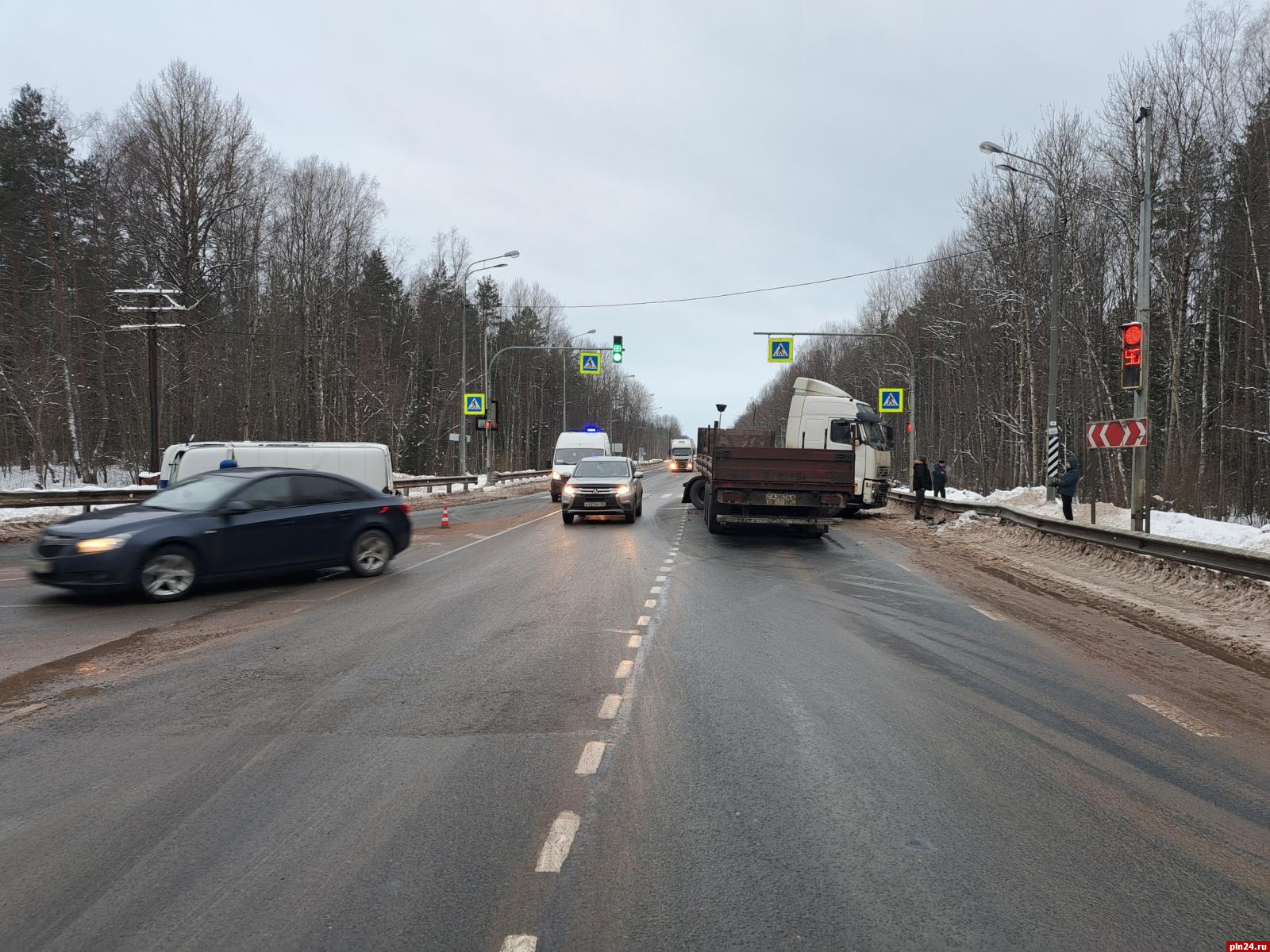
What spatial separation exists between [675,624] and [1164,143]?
107 ft

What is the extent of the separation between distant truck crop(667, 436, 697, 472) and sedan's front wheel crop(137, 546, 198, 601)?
6263 cm

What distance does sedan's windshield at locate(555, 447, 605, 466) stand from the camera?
3359 centimetres

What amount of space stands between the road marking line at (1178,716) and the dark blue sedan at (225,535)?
31.6ft

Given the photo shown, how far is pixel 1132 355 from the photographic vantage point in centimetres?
1540

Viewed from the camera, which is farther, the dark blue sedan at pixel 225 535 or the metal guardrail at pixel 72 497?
the metal guardrail at pixel 72 497

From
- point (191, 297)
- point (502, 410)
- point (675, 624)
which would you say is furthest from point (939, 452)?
point (675, 624)

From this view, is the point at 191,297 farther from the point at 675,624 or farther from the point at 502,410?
the point at 502,410

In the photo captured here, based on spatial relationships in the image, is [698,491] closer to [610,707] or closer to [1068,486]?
[1068,486]

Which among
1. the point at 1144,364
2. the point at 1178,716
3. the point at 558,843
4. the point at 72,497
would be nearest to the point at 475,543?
the point at 72,497

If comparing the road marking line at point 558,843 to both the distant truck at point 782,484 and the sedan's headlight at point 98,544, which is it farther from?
the distant truck at point 782,484

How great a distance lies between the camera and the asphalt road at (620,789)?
306cm

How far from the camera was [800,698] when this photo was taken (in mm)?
5961

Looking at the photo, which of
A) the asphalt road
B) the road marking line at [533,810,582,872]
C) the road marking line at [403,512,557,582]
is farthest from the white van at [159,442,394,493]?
the road marking line at [533,810,582,872]

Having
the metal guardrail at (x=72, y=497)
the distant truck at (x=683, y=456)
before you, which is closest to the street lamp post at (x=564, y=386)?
the distant truck at (x=683, y=456)
